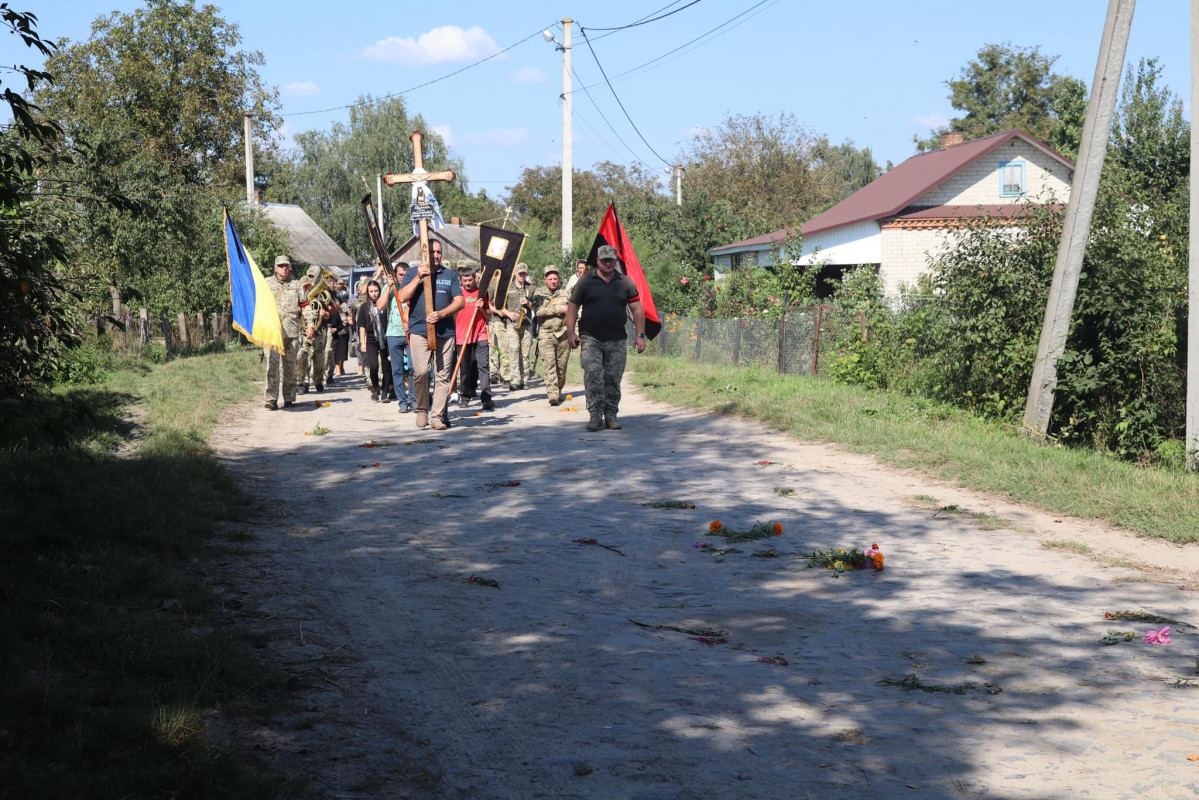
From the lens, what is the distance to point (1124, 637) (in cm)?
549

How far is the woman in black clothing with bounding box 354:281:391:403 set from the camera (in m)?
18.0

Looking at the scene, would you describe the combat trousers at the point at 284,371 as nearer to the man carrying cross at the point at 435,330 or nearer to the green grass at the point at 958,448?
the man carrying cross at the point at 435,330

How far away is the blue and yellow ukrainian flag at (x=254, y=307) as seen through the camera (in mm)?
15742

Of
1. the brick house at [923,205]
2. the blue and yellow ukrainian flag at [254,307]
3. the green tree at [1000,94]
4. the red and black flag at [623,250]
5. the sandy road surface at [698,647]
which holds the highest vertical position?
the green tree at [1000,94]

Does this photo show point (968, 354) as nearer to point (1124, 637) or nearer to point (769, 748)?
point (1124, 637)

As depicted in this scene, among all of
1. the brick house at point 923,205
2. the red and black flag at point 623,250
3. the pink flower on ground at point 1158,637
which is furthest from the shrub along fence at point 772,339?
the pink flower on ground at point 1158,637

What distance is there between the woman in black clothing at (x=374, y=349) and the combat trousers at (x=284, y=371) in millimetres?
1160

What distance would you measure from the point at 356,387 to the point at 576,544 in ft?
47.5

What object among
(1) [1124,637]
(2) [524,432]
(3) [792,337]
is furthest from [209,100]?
(1) [1124,637]

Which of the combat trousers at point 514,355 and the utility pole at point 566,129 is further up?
the utility pole at point 566,129

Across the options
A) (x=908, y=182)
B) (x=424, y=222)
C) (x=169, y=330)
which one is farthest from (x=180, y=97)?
(x=424, y=222)

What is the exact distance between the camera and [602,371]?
44.3 feet

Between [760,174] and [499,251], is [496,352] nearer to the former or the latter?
[499,251]

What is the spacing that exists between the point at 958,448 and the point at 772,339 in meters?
8.71
